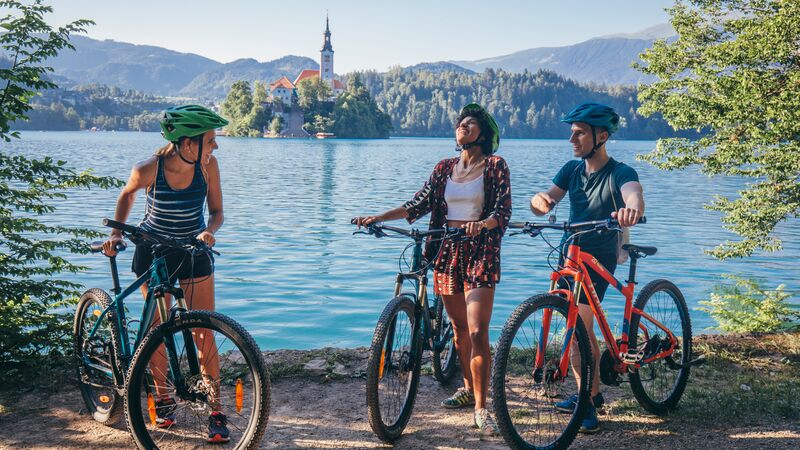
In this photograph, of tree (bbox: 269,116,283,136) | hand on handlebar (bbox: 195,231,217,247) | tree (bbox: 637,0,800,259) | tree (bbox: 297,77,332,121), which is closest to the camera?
hand on handlebar (bbox: 195,231,217,247)

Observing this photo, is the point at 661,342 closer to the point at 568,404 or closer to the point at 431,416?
the point at 568,404

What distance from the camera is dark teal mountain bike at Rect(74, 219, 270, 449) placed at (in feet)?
14.1

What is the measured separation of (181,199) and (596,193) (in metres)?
2.81

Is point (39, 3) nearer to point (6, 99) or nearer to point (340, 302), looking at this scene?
point (6, 99)

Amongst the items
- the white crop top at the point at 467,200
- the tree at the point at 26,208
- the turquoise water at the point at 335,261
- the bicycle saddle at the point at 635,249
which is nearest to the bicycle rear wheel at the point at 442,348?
the white crop top at the point at 467,200

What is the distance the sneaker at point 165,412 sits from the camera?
4.98 metres

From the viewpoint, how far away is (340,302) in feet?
57.4

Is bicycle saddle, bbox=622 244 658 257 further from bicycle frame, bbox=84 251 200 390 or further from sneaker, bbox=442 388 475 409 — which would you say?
bicycle frame, bbox=84 251 200 390

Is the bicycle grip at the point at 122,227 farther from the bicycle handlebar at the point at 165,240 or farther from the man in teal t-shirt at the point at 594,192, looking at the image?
the man in teal t-shirt at the point at 594,192

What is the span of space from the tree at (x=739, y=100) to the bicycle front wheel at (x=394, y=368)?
6373 millimetres

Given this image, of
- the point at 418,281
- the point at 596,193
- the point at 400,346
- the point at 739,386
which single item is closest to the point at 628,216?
the point at 596,193

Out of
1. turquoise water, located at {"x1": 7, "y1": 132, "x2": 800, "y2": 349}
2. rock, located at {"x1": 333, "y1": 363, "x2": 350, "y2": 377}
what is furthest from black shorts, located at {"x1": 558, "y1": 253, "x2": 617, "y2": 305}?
turquoise water, located at {"x1": 7, "y1": 132, "x2": 800, "y2": 349}

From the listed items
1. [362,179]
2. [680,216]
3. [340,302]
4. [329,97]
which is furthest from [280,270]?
[329,97]

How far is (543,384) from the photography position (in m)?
4.95
